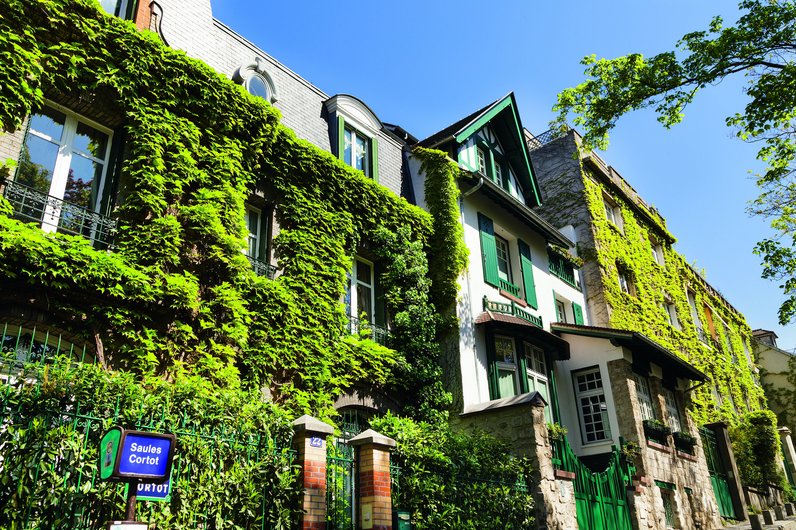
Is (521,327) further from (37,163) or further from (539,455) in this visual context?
(37,163)

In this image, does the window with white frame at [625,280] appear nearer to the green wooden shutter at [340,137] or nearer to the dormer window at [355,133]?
the dormer window at [355,133]

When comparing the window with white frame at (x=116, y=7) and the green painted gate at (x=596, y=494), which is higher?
the window with white frame at (x=116, y=7)

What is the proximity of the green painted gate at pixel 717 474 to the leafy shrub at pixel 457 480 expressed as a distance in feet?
41.3

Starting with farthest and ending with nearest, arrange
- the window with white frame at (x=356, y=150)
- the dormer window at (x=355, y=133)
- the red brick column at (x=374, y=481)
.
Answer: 1. the window with white frame at (x=356, y=150)
2. the dormer window at (x=355, y=133)
3. the red brick column at (x=374, y=481)

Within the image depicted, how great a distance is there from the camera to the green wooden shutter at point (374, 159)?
1525 centimetres

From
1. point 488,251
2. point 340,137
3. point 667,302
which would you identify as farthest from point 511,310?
point 667,302

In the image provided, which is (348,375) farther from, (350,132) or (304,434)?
(350,132)

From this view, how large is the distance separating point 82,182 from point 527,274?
12.6 m

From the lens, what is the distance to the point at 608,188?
1056 inches

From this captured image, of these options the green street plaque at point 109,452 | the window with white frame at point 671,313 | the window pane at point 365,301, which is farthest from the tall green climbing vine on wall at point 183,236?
the window with white frame at point 671,313

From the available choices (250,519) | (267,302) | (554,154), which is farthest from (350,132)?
(554,154)

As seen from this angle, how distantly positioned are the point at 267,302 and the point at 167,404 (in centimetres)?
423

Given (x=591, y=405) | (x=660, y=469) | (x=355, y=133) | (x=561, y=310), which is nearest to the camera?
(x=355, y=133)

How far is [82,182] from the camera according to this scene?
9.62m
